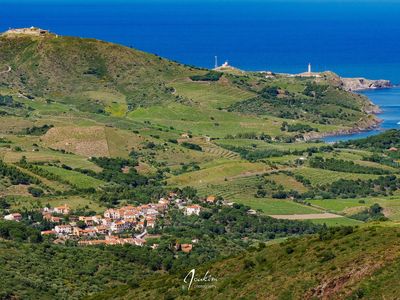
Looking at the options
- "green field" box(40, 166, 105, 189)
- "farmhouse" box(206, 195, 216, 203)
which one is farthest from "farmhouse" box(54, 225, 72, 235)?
"green field" box(40, 166, 105, 189)

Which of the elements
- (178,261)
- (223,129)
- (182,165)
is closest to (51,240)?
(178,261)

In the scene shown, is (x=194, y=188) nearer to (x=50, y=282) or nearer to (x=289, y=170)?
(x=289, y=170)

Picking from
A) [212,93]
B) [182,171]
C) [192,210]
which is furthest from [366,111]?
[192,210]

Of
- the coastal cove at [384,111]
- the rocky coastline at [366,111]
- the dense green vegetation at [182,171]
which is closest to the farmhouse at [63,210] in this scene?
the dense green vegetation at [182,171]

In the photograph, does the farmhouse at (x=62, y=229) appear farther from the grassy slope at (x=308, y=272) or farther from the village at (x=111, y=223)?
the grassy slope at (x=308, y=272)

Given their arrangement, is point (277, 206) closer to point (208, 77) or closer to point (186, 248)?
point (186, 248)

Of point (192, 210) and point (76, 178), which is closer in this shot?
point (192, 210)

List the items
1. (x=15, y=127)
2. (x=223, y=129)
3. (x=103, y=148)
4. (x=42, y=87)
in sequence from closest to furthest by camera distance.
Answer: (x=103, y=148)
(x=15, y=127)
(x=223, y=129)
(x=42, y=87)
